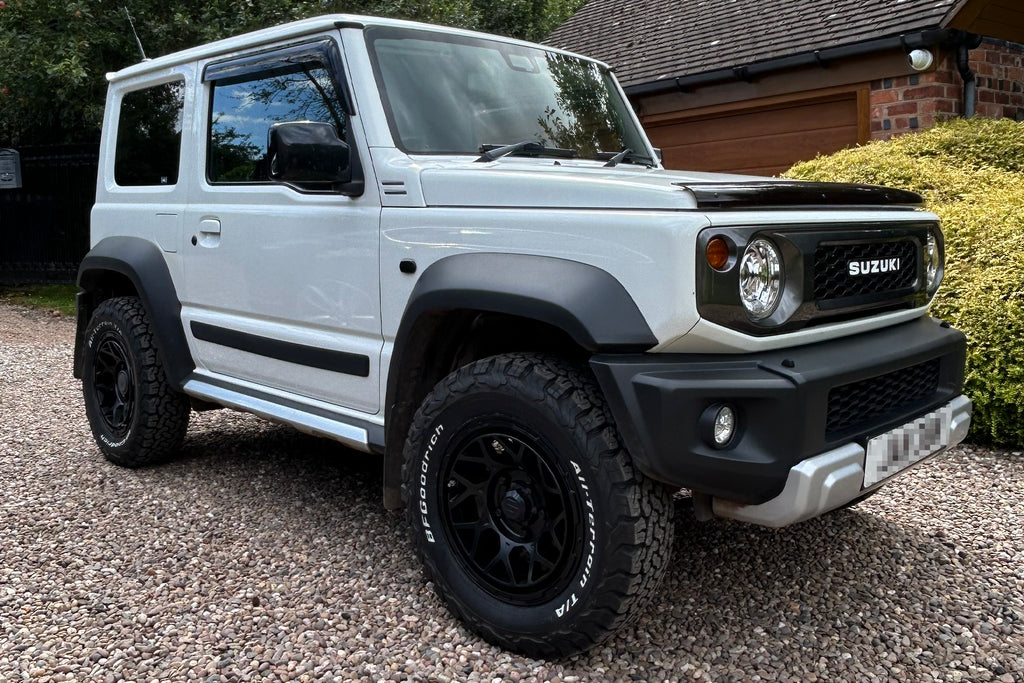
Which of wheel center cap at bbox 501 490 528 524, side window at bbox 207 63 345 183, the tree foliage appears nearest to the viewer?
wheel center cap at bbox 501 490 528 524

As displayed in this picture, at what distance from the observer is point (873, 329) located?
111 inches

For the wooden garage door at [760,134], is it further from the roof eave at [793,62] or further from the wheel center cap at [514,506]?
the wheel center cap at [514,506]

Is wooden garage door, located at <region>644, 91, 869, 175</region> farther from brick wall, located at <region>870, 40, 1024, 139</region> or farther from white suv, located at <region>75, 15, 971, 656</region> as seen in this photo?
white suv, located at <region>75, 15, 971, 656</region>

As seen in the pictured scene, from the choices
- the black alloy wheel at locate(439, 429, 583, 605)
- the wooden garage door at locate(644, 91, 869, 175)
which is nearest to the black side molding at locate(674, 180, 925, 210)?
the black alloy wheel at locate(439, 429, 583, 605)

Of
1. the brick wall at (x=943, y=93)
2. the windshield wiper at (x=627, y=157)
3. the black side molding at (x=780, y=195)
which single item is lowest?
the black side molding at (x=780, y=195)

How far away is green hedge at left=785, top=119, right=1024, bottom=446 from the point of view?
4.62m

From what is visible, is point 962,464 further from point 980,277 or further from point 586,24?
point 586,24

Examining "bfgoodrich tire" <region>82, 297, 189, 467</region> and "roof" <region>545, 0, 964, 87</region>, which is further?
"roof" <region>545, 0, 964, 87</region>

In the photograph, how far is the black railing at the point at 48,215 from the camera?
42.6 feet

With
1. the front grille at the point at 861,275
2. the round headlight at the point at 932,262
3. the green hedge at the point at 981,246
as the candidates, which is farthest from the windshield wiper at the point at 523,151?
the green hedge at the point at 981,246

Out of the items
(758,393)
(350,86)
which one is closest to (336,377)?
(350,86)

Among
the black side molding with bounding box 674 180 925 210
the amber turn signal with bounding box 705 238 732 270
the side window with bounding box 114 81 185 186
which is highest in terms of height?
the side window with bounding box 114 81 185 186

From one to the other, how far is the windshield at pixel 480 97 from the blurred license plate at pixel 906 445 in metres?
1.58

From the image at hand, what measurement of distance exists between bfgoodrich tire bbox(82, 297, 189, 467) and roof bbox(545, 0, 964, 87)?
7074 millimetres
